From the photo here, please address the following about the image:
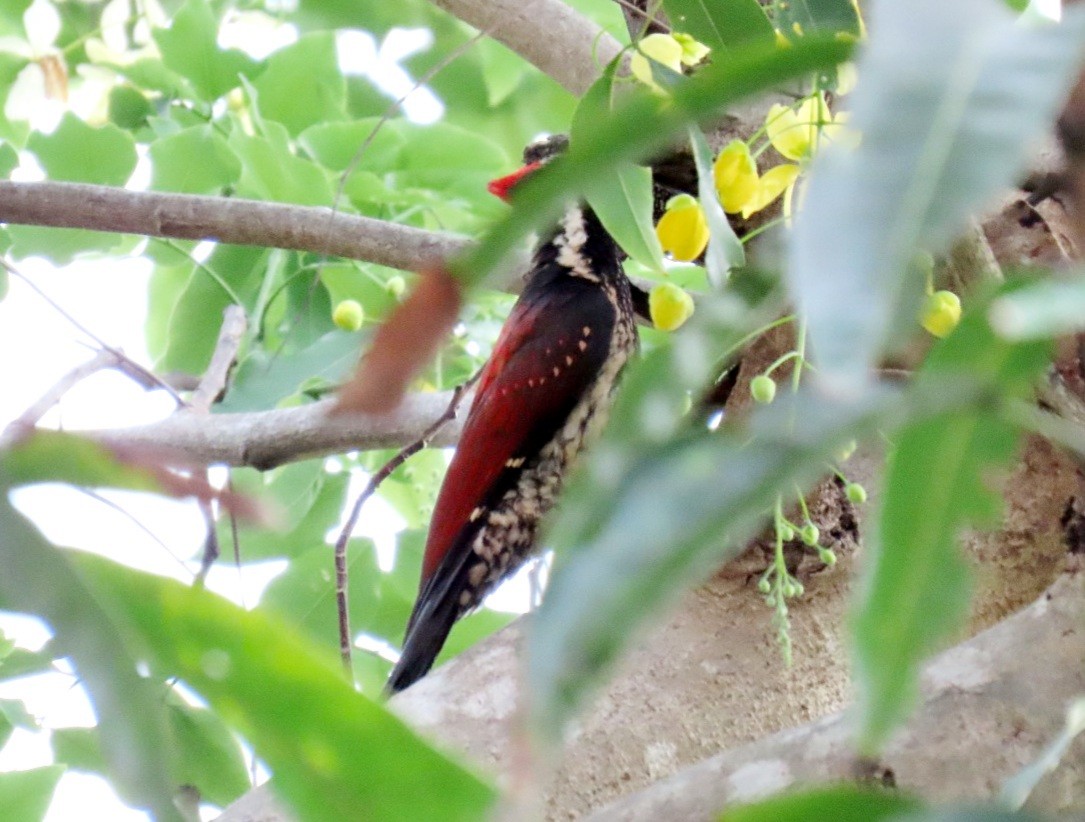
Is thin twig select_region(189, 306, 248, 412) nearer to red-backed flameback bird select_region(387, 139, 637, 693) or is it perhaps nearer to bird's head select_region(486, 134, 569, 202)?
red-backed flameback bird select_region(387, 139, 637, 693)

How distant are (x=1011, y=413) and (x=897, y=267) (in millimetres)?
94

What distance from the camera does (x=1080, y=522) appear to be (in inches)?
58.1

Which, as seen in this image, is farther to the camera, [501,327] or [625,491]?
[501,327]

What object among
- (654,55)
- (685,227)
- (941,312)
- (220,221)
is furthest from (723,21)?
(220,221)

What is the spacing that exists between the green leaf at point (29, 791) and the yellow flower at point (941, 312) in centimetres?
112

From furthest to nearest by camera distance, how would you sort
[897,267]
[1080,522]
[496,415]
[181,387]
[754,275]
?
[181,387] → [496,415] → [1080,522] → [754,275] → [897,267]

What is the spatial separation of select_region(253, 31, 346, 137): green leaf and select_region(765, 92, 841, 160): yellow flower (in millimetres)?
2022

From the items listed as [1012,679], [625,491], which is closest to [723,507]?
[625,491]

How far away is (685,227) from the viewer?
129cm

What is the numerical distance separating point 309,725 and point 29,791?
1.14 m

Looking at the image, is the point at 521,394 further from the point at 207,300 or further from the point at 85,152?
the point at 85,152

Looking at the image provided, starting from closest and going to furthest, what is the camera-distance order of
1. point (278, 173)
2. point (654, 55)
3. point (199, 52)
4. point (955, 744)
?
point (955, 744) < point (654, 55) < point (278, 173) < point (199, 52)

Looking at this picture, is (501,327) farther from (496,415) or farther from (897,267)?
(897,267)

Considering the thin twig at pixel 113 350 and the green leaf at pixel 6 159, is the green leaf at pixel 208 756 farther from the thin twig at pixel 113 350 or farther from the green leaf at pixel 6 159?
the green leaf at pixel 6 159
